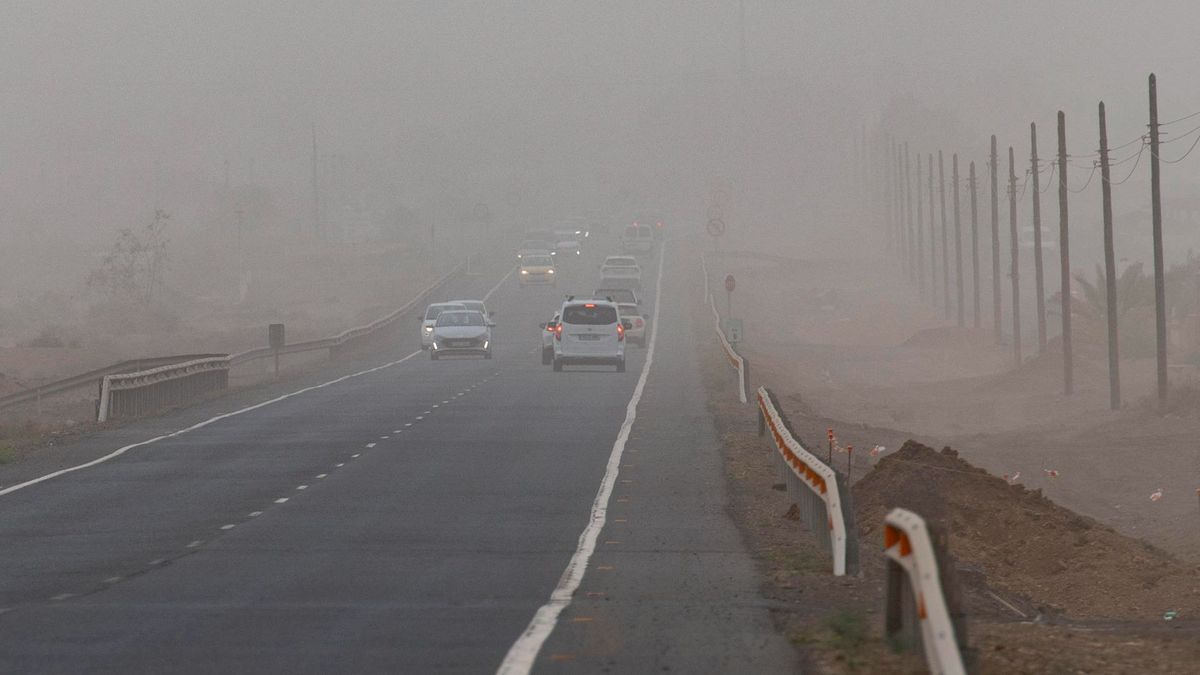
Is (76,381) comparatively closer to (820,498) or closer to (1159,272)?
(1159,272)

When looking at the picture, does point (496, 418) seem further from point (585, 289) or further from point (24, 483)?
point (585, 289)

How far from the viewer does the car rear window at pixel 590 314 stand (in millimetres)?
50375

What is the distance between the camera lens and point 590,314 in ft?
166

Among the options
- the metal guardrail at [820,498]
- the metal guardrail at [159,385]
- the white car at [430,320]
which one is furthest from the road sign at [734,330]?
the metal guardrail at [820,498]

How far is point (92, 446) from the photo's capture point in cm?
3081

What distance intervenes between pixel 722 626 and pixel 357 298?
349 ft

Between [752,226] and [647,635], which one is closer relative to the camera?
[647,635]

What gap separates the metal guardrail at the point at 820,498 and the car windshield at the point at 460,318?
120ft

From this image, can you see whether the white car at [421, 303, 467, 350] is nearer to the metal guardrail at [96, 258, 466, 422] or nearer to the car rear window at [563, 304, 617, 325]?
the metal guardrail at [96, 258, 466, 422]

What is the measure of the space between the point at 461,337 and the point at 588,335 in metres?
8.64

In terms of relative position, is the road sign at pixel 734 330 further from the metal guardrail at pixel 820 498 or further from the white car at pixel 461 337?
the metal guardrail at pixel 820 498

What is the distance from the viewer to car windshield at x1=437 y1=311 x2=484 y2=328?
59.8 meters

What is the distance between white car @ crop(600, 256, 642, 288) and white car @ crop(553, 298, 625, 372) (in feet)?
116

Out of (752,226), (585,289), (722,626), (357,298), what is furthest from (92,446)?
(752,226)
